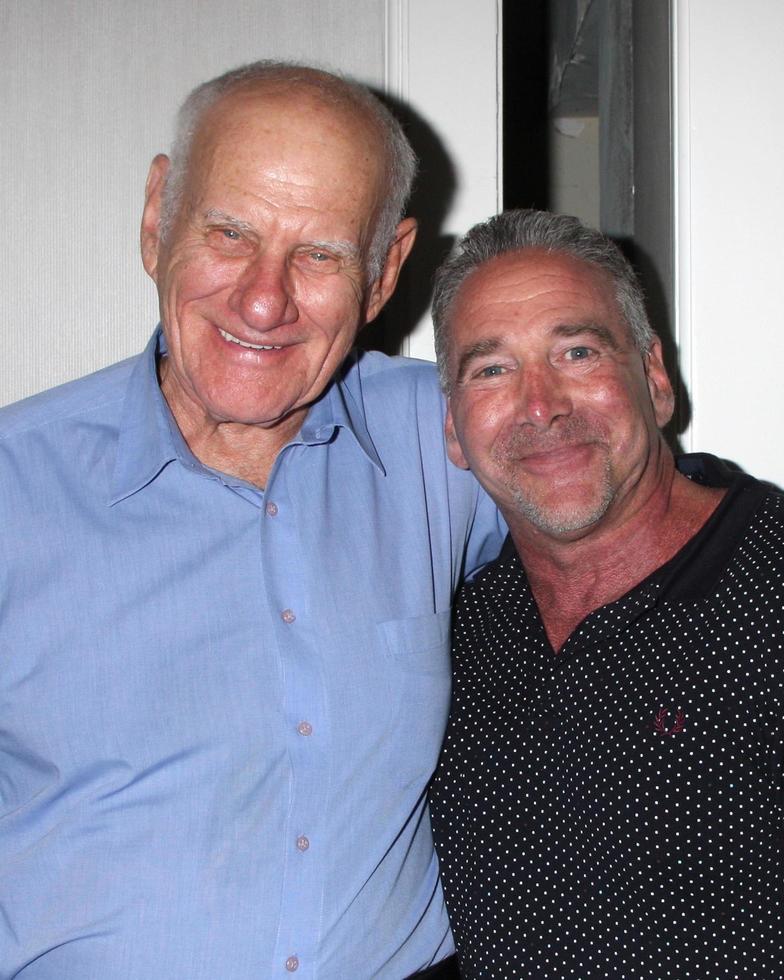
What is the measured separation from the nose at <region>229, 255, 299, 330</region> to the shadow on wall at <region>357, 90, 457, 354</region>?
2.27 feet

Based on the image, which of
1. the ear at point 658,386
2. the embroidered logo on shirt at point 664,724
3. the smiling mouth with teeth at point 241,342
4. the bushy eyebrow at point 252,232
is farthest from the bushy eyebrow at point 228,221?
the embroidered logo on shirt at point 664,724

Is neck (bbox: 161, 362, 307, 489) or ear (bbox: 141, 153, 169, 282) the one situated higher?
ear (bbox: 141, 153, 169, 282)

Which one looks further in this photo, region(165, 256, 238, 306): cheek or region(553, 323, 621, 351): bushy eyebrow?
region(553, 323, 621, 351): bushy eyebrow

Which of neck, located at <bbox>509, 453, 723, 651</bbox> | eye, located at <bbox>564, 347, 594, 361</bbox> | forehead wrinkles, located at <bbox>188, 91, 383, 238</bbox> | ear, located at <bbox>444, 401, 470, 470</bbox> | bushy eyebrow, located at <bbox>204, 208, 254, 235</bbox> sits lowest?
neck, located at <bbox>509, 453, 723, 651</bbox>

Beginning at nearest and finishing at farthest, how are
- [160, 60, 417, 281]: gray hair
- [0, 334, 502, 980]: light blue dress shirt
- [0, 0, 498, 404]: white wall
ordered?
[0, 334, 502, 980]: light blue dress shirt → [160, 60, 417, 281]: gray hair → [0, 0, 498, 404]: white wall

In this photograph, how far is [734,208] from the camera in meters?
1.84

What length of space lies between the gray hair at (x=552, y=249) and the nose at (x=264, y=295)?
320mm

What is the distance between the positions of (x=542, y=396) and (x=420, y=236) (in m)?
0.68

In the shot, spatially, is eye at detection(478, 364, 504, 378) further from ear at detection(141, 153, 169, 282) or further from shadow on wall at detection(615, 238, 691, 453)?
shadow on wall at detection(615, 238, 691, 453)

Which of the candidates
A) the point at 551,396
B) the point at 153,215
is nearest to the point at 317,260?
the point at 153,215

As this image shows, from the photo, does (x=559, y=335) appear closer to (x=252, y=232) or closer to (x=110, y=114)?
(x=252, y=232)

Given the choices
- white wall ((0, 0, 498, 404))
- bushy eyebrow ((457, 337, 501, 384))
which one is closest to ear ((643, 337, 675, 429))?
bushy eyebrow ((457, 337, 501, 384))

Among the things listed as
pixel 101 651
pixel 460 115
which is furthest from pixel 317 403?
pixel 460 115

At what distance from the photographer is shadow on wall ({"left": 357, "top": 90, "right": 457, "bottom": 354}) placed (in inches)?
72.7
